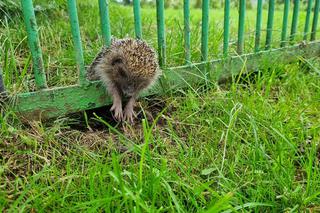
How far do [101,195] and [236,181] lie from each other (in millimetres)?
750

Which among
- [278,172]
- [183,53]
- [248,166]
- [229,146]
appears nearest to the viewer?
[278,172]

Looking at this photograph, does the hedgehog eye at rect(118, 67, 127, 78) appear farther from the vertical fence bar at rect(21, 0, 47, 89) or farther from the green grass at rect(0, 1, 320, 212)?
the vertical fence bar at rect(21, 0, 47, 89)

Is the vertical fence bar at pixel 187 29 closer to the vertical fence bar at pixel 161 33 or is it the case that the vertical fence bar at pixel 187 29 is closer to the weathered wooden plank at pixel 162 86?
the weathered wooden plank at pixel 162 86

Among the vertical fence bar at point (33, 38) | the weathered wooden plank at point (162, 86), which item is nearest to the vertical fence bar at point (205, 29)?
the weathered wooden plank at point (162, 86)

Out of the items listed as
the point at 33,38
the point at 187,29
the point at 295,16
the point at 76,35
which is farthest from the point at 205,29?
the point at 33,38

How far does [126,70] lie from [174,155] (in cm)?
93

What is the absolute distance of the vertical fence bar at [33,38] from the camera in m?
2.52

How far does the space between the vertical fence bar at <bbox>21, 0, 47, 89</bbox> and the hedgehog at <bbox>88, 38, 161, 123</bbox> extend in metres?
0.53

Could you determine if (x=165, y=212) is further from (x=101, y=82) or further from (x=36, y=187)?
(x=101, y=82)

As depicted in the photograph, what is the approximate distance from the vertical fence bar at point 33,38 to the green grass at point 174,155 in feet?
0.46

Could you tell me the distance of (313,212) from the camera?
190 cm

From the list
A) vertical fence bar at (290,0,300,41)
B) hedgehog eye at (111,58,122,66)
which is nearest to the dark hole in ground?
hedgehog eye at (111,58,122,66)

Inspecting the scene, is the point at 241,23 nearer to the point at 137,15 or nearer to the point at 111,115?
the point at 137,15

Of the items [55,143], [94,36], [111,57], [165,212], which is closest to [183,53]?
[111,57]
